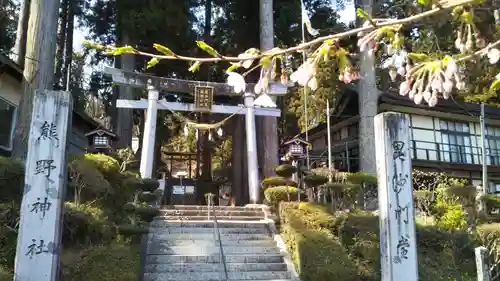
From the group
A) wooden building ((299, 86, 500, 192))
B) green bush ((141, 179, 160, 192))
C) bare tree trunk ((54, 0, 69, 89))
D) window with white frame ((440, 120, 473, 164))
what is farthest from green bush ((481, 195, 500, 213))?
bare tree trunk ((54, 0, 69, 89))

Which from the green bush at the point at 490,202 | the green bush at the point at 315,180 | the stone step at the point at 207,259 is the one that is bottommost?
the stone step at the point at 207,259

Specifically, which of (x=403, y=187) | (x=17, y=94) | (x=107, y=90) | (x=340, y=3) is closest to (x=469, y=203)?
(x=403, y=187)

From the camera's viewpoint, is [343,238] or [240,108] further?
[240,108]

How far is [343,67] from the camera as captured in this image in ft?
8.10

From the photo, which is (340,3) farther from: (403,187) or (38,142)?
(38,142)

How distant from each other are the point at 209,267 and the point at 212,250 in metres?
0.66

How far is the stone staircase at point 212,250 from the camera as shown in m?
9.41

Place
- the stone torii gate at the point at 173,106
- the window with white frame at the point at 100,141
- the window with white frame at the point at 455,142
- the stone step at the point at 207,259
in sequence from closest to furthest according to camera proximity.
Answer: the stone step at the point at 207,259 → the stone torii gate at the point at 173,106 → the window with white frame at the point at 100,141 → the window with white frame at the point at 455,142

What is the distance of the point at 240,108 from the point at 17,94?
671cm

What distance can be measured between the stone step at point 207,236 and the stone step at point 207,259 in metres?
0.95

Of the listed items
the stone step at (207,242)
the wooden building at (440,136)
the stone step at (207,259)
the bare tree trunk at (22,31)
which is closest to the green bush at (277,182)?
the stone step at (207,242)

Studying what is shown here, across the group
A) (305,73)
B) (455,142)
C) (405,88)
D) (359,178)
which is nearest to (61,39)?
(359,178)

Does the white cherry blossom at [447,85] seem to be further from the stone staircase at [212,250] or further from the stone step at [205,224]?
the stone step at [205,224]

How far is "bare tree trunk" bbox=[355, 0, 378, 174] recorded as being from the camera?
16.3m
